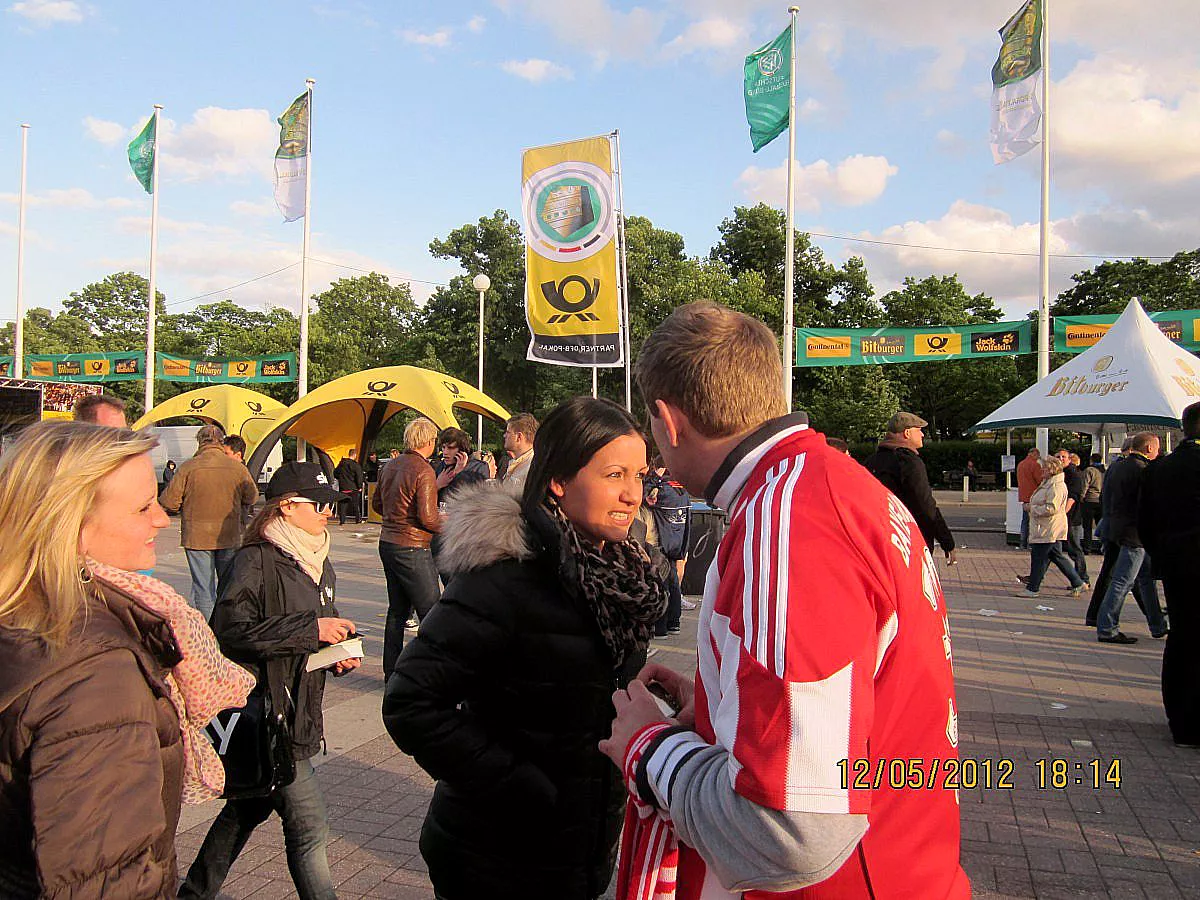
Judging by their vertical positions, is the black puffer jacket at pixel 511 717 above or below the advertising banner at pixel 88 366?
below

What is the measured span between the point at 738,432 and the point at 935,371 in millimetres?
42361

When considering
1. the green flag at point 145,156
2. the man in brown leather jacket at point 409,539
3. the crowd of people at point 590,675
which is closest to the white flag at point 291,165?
the green flag at point 145,156

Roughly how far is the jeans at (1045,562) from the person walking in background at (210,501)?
9.20 m

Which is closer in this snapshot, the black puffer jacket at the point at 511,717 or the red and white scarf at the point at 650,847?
the red and white scarf at the point at 650,847

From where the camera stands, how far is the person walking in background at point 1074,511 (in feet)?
41.8

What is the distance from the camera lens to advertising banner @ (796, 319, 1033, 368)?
21.9m

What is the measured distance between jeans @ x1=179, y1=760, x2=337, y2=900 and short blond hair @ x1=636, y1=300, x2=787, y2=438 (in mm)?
2260

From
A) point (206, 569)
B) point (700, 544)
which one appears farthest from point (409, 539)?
point (700, 544)

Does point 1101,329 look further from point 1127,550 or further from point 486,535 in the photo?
point 486,535

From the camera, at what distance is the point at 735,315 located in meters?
1.60

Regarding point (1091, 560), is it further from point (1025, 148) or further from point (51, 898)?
point (51, 898)

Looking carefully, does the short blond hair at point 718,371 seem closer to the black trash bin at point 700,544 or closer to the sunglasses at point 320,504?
the sunglasses at point 320,504

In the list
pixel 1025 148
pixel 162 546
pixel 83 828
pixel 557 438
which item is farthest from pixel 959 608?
pixel 162 546

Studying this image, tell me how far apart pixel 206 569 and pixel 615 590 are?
7.18 metres
